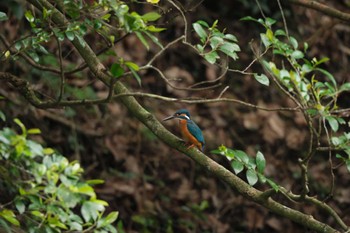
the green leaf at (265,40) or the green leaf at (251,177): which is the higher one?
the green leaf at (265,40)

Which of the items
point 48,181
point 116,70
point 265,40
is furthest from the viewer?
point 265,40

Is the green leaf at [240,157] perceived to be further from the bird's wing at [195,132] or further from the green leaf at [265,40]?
the bird's wing at [195,132]

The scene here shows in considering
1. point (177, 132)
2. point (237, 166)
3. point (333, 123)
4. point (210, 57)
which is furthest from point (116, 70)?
point (177, 132)

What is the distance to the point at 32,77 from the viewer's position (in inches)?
259

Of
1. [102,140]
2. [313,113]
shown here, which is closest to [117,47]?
[102,140]

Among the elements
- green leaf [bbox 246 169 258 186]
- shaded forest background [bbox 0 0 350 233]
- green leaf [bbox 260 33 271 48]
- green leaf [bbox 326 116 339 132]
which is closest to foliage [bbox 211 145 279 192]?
green leaf [bbox 246 169 258 186]

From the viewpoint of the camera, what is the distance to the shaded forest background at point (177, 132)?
651 centimetres

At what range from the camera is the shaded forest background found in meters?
6.51

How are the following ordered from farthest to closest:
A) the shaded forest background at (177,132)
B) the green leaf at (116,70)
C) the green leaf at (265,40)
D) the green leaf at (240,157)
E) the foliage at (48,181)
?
the shaded forest background at (177,132) → the green leaf at (240,157) → the green leaf at (265,40) → the green leaf at (116,70) → the foliage at (48,181)

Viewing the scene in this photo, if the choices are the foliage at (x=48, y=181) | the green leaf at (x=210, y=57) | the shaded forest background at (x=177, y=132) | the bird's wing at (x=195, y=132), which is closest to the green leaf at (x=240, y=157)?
the green leaf at (x=210, y=57)

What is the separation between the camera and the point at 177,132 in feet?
24.3

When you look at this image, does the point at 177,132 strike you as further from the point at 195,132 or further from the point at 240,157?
the point at 240,157

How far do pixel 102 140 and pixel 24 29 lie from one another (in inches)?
55.6

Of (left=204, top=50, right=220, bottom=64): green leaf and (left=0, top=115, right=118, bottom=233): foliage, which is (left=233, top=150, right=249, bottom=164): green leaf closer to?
(left=204, top=50, right=220, bottom=64): green leaf
